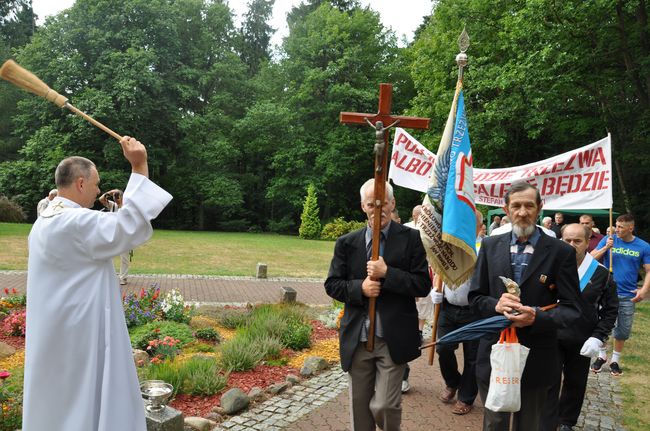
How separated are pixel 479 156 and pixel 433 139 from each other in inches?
113

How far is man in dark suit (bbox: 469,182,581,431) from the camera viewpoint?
125 inches

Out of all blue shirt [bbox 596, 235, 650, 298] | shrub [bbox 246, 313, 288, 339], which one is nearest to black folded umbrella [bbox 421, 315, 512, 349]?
shrub [bbox 246, 313, 288, 339]

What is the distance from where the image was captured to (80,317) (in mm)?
→ 2879

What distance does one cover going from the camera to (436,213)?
169 inches

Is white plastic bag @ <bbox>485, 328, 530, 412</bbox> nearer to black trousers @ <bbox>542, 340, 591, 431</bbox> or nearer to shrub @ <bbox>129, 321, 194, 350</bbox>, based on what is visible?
black trousers @ <bbox>542, 340, 591, 431</bbox>

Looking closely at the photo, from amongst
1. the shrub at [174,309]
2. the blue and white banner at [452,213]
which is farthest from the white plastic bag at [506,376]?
the shrub at [174,309]

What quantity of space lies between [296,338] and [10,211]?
28759mm

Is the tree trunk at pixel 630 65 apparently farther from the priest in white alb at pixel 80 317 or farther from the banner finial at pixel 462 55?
the priest in white alb at pixel 80 317

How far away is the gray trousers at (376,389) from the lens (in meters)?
3.49

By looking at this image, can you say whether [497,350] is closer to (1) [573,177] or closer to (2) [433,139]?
(1) [573,177]

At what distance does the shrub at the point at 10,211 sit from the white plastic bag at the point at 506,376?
3288 cm

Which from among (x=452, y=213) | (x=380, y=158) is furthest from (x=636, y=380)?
(x=380, y=158)

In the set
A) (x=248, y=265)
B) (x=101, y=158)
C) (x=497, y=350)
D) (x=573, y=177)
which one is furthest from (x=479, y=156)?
(x=101, y=158)

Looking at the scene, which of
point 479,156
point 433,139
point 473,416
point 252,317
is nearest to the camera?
point 473,416
